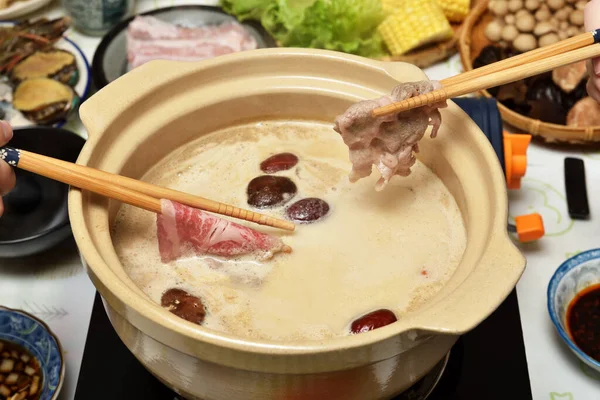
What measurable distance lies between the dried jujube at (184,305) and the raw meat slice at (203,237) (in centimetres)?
11

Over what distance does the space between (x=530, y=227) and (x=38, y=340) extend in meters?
1.39

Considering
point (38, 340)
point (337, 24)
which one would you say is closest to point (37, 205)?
point (38, 340)

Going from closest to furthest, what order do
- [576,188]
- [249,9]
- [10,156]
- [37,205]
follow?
1. [10,156]
2. [37,205]
3. [576,188]
4. [249,9]

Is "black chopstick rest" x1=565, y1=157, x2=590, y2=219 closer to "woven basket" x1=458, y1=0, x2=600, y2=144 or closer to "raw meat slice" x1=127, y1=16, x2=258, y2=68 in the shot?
"woven basket" x1=458, y1=0, x2=600, y2=144

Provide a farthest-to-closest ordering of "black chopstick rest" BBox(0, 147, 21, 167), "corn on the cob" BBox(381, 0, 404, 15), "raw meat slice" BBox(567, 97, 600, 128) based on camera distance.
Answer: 1. "corn on the cob" BBox(381, 0, 404, 15)
2. "raw meat slice" BBox(567, 97, 600, 128)
3. "black chopstick rest" BBox(0, 147, 21, 167)

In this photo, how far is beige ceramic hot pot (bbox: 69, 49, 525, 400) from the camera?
108cm

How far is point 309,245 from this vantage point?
1515 millimetres

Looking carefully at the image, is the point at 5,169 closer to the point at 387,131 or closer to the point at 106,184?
the point at 106,184

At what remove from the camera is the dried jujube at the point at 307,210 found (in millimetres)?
1564

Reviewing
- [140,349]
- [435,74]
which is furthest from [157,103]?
[435,74]

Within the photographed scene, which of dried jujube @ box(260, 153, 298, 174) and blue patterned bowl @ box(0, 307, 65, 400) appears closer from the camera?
blue patterned bowl @ box(0, 307, 65, 400)

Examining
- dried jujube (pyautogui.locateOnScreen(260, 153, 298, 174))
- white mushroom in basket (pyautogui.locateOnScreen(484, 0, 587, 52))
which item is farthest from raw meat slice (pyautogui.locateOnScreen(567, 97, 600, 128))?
dried jujube (pyautogui.locateOnScreen(260, 153, 298, 174))

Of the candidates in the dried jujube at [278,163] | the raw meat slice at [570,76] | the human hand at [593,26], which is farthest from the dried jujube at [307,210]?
the raw meat slice at [570,76]

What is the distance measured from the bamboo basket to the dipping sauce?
3.71 ft
